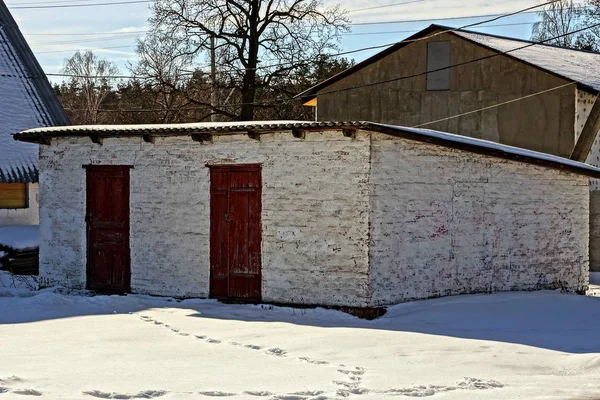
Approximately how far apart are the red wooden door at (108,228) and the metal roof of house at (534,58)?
12356mm

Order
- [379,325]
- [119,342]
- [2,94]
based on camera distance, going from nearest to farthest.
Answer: [119,342] → [379,325] → [2,94]

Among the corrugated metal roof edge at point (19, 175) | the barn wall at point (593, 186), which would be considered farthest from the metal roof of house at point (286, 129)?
the barn wall at point (593, 186)

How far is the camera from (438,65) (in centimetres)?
2661

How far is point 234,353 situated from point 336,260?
3.86m

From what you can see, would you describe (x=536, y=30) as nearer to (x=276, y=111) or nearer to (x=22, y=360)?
(x=276, y=111)

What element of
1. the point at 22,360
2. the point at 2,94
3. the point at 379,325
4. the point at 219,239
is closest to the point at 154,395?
the point at 22,360

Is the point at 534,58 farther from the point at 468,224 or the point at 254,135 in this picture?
the point at 254,135

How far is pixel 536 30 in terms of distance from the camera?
56.4m

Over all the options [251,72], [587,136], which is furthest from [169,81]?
[587,136]

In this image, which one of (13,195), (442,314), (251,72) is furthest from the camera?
(251,72)

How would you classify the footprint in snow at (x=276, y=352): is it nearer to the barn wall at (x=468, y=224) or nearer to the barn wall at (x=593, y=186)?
the barn wall at (x=468, y=224)

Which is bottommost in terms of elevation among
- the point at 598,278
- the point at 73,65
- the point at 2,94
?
the point at 598,278

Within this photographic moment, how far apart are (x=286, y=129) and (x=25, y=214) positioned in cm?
1105

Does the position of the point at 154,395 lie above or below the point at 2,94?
below
